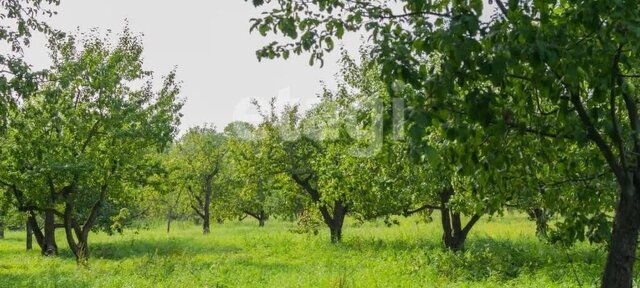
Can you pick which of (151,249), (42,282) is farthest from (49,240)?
(42,282)

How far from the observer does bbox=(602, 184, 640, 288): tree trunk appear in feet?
14.1

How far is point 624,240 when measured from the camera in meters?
4.34

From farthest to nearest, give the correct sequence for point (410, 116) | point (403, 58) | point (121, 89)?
point (121, 89), point (403, 58), point (410, 116)

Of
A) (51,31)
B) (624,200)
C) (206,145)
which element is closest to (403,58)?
(624,200)

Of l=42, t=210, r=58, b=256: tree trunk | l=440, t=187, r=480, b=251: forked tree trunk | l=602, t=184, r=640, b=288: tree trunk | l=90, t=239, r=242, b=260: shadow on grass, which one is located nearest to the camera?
l=602, t=184, r=640, b=288: tree trunk

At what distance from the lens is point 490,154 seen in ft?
12.7

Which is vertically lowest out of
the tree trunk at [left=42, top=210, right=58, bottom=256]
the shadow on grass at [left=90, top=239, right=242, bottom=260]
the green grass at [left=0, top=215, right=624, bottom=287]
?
the green grass at [left=0, top=215, right=624, bottom=287]

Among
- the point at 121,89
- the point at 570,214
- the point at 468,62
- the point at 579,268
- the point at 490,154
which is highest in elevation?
the point at 121,89

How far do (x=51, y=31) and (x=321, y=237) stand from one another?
2037 cm

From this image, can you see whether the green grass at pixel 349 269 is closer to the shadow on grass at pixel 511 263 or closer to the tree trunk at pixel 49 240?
the shadow on grass at pixel 511 263

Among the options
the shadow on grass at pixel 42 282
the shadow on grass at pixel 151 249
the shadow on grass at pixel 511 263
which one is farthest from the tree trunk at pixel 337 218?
the shadow on grass at pixel 42 282

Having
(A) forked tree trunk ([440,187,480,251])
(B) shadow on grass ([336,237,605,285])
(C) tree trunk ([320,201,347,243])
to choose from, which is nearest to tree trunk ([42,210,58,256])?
(C) tree trunk ([320,201,347,243])

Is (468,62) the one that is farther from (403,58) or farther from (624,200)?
(624,200)

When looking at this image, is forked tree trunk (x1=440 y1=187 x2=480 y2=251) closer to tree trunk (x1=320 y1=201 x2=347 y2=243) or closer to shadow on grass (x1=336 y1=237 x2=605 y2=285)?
shadow on grass (x1=336 y1=237 x2=605 y2=285)
